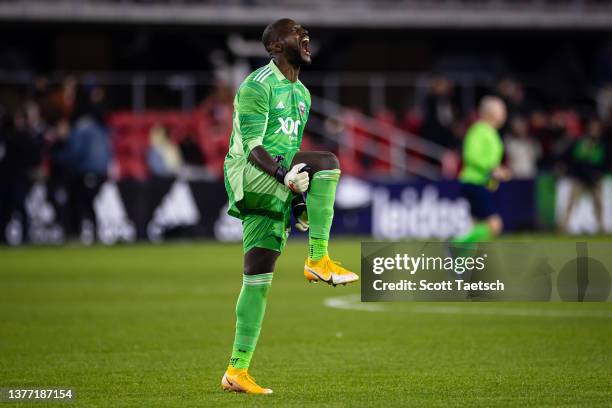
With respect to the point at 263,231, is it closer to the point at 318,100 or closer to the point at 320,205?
the point at 320,205

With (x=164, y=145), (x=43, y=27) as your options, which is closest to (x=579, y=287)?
(x=164, y=145)

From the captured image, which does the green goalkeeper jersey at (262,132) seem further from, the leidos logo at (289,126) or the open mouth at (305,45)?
the open mouth at (305,45)

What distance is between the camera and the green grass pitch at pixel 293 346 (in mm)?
8406

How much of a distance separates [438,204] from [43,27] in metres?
11.9

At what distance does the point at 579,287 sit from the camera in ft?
29.1

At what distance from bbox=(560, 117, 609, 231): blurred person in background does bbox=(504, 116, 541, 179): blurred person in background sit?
3.50ft

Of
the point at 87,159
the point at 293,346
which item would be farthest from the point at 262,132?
the point at 87,159

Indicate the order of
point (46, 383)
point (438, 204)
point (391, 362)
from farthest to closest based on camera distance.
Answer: point (438, 204)
point (391, 362)
point (46, 383)

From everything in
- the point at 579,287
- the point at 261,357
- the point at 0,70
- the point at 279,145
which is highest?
the point at 0,70

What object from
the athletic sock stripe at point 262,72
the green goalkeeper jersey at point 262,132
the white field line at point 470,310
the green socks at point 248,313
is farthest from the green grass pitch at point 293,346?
the athletic sock stripe at point 262,72

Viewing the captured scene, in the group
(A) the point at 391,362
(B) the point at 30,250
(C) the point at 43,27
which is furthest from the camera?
(C) the point at 43,27

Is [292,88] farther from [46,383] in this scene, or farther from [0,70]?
[0,70]

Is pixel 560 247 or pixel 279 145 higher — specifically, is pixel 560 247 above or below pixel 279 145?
below

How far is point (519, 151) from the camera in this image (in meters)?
29.3
